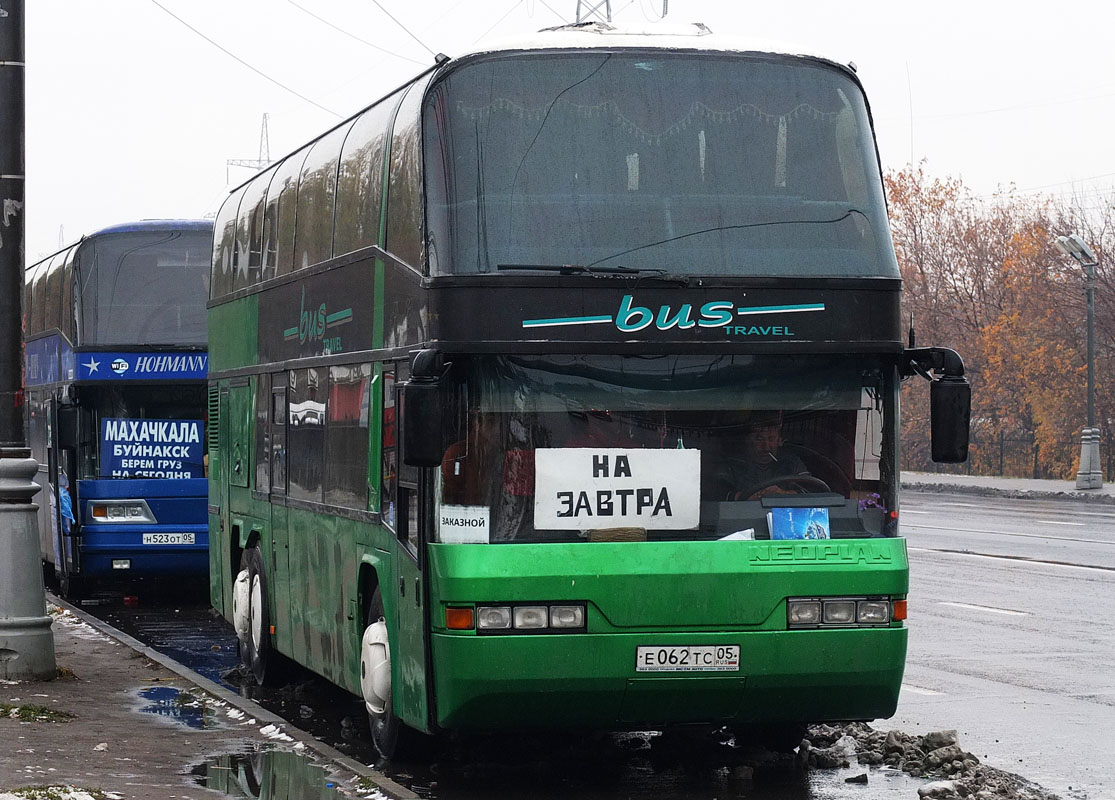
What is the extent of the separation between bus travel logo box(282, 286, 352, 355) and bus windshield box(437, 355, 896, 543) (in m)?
2.05

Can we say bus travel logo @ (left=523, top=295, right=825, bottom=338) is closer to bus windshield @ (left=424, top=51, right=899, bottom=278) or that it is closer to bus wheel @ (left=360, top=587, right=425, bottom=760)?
bus windshield @ (left=424, top=51, right=899, bottom=278)

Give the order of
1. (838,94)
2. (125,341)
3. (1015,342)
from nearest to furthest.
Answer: (838,94) < (125,341) < (1015,342)

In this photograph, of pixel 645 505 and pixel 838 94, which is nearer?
pixel 645 505

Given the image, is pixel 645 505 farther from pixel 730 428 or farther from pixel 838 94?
pixel 838 94

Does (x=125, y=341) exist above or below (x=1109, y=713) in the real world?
above

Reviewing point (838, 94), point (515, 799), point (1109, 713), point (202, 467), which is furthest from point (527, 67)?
point (202, 467)

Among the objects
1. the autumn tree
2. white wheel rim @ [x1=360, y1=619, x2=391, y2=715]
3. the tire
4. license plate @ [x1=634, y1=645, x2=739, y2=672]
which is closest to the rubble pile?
license plate @ [x1=634, y1=645, x2=739, y2=672]

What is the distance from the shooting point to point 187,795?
27.7 ft

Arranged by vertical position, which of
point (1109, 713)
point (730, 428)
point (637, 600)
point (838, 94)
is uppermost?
point (838, 94)

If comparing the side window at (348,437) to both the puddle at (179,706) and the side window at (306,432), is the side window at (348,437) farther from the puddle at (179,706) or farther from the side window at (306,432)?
the puddle at (179,706)

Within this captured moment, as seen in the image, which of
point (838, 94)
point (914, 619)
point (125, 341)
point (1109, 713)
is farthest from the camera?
point (125, 341)

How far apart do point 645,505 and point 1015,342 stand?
45.1 m

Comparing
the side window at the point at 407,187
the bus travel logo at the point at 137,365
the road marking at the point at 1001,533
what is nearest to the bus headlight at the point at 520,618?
the side window at the point at 407,187

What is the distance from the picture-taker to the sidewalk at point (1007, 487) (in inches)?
1548
